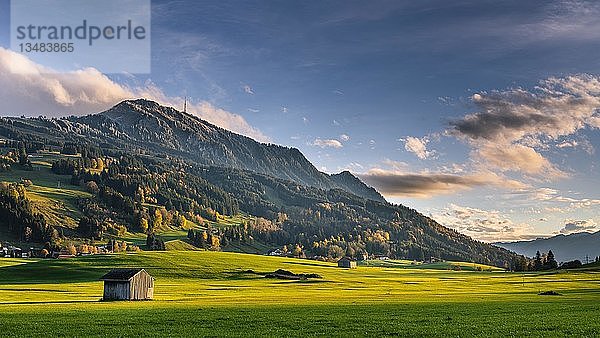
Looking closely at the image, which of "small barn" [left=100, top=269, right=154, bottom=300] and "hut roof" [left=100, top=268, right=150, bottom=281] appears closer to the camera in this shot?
"small barn" [left=100, top=269, right=154, bottom=300]

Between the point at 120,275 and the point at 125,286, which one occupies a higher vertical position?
the point at 120,275

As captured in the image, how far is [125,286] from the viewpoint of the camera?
3548 inches

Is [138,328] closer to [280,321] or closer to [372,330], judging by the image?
[280,321]

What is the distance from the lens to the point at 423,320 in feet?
156

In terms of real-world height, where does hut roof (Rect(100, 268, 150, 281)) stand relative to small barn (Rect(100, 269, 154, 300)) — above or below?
above

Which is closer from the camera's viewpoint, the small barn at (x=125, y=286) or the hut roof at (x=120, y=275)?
the small barn at (x=125, y=286)

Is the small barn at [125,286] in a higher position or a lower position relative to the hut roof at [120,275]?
lower

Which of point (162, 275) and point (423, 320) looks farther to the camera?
point (162, 275)

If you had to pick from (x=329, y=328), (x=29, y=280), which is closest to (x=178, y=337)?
(x=329, y=328)

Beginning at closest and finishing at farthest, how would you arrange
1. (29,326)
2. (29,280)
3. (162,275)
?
(29,326) → (29,280) → (162,275)

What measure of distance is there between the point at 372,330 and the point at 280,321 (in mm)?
9523

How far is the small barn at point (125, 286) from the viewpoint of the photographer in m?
89.7

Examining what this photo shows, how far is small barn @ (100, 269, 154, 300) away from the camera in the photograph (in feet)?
294

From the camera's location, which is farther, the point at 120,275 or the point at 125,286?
the point at 120,275
